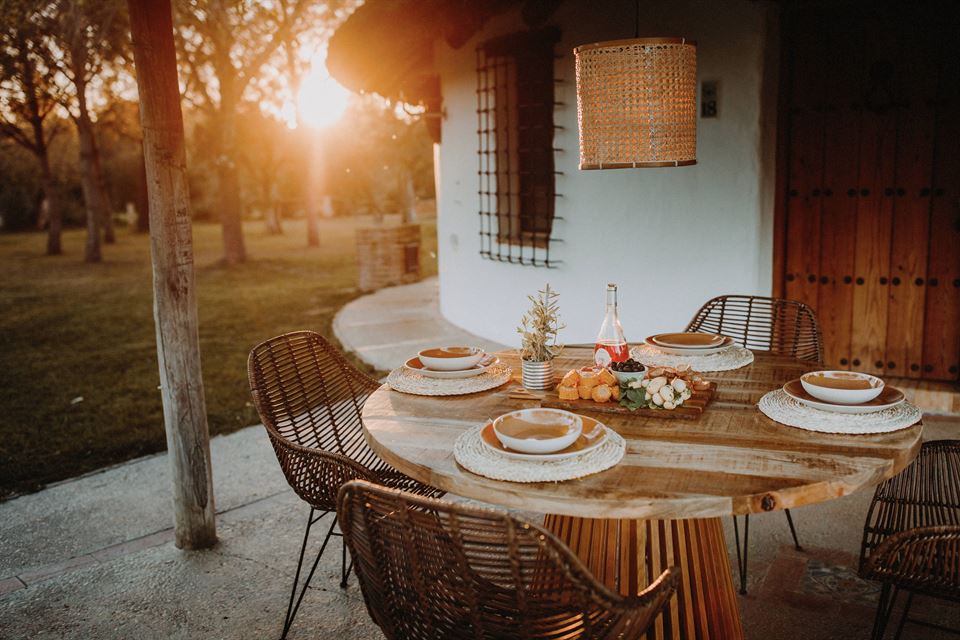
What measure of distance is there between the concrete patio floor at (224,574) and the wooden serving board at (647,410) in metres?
0.86

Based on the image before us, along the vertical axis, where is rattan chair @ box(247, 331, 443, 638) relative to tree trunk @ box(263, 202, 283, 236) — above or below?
below

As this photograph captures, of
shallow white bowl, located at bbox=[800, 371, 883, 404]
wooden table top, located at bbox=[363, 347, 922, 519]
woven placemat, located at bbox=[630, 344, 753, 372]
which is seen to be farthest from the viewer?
woven placemat, located at bbox=[630, 344, 753, 372]

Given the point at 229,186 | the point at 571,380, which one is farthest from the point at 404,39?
the point at 229,186

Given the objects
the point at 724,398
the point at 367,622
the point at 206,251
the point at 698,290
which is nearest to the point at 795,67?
the point at 698,290

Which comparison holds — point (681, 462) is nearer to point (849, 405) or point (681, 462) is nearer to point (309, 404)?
point (849, 405)

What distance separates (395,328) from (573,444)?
5458 millimetres

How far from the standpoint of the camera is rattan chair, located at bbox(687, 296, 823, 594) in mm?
3178

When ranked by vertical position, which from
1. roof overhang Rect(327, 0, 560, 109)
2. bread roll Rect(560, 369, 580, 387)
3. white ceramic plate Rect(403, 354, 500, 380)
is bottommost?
white ceramic plate Rect(403, 354, 500, 380)

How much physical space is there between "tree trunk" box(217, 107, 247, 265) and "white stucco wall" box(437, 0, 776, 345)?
8052 mm

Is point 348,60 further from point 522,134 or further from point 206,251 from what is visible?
point 206,251

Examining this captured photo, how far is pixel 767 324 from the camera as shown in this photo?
346cm

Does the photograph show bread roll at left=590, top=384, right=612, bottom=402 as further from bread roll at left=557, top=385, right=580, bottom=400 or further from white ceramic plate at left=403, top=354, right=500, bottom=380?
white ceramic plate at left=403, top=354, right=500, bottom=380

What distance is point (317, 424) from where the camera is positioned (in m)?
2.94

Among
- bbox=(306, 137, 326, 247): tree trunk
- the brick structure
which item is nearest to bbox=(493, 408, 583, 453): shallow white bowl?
the brick structure
